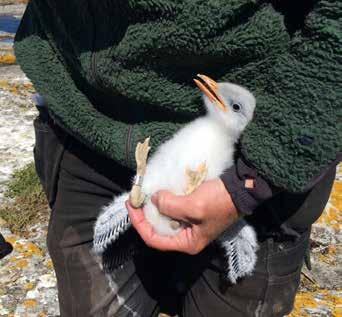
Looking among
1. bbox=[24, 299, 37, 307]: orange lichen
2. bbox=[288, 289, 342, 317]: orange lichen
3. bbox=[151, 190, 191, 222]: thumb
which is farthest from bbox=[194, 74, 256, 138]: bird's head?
bbox=[24, 299, 37, 307]: orange lichen

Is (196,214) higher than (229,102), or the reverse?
(229,102)

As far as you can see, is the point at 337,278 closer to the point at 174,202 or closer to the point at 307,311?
the point at 307,311

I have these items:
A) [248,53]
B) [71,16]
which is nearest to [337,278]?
[248,53]

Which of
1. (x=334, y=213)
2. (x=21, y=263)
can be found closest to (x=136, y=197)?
(x=21, y=263)

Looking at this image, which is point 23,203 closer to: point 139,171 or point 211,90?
point 139,171

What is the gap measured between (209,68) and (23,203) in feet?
5.27

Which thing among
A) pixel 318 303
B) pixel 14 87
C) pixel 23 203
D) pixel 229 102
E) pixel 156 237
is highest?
pixel 229 102

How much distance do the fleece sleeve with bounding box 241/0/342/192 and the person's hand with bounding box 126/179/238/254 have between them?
124mm

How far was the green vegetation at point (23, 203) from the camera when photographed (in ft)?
8.71

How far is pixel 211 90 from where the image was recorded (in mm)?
1452


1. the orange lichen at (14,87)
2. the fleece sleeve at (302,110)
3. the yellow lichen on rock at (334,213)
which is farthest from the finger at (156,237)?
the orange lichen at (14,87)

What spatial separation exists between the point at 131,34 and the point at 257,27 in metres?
0.33

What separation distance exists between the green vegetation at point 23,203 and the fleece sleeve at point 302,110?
1.57m

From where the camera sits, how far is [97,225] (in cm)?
183
